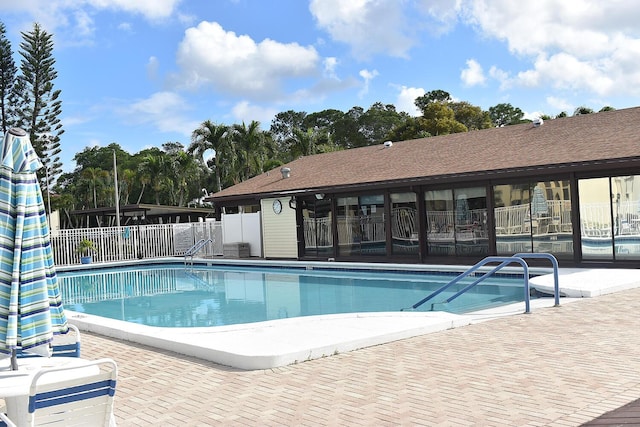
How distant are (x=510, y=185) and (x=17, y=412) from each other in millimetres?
13836

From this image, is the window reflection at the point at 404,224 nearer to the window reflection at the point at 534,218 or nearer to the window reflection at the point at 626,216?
the window reflection at the point at 534,218

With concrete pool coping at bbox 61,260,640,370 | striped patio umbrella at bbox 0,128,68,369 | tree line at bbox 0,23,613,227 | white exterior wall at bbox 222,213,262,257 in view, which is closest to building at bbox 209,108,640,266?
white exterior wall at bbox 222,213,262,257

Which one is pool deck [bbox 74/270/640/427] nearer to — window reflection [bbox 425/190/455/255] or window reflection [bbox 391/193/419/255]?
window reflection [bbox 425/190/455/255]

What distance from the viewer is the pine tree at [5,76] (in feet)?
121

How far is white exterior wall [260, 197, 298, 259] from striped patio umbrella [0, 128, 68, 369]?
55.4 ft

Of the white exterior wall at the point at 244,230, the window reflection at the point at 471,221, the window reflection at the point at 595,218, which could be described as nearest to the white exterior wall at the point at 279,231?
the white exterior wall at the point at 244,230

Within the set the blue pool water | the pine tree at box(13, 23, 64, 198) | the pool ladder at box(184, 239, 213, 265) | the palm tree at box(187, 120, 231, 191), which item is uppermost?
the pine tree at box(13, 23, 64, 198)

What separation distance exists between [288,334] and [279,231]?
14463 millimetres

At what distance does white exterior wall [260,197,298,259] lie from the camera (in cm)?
2142

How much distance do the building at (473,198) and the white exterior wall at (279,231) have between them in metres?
0.04

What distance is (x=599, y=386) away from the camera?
4.93 metres

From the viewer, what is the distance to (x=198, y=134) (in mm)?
39406

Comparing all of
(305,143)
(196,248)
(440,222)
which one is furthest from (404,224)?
(305,143)

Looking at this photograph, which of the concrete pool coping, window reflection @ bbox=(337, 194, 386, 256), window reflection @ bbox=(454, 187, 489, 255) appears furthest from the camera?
window reflection @ bbox=(337, 194, 386, 256)
